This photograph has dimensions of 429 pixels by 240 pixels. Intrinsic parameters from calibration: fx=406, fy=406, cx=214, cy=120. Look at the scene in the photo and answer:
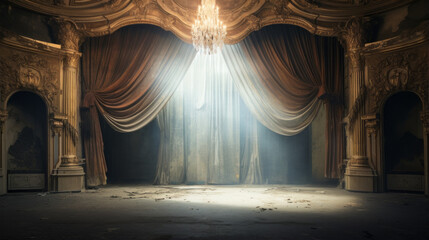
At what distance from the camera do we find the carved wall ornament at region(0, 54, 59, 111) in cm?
704

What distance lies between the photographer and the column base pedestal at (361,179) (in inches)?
293

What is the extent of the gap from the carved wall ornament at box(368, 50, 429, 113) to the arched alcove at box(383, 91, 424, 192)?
0.25 metres

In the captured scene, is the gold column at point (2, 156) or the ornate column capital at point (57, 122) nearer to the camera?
the gold column at point (2, 156)

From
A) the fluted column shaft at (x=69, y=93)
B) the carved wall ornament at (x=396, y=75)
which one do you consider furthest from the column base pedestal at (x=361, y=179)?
the fluted column shaft at (x=69, y=93)

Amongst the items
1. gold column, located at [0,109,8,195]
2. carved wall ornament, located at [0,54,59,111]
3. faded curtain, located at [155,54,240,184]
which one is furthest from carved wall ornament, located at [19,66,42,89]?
faded curtain, located at [155,54,240,184]

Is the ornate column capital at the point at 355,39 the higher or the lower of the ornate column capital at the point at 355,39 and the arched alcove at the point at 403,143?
the higher

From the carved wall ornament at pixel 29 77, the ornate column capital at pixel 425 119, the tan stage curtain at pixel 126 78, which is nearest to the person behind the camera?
the ornate column capital at pixel 425 119

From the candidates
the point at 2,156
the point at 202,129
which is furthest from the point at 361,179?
the point at 2,156

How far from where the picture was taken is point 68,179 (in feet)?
25.0

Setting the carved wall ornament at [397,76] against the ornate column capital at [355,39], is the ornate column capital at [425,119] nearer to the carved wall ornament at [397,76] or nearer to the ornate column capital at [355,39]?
the carved wall ornament at [397,76]

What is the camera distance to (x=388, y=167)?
7547mm

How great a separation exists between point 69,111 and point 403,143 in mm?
6309

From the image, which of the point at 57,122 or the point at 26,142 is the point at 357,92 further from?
the point at 26,142

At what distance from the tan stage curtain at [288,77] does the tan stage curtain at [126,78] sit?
127 centimetres
